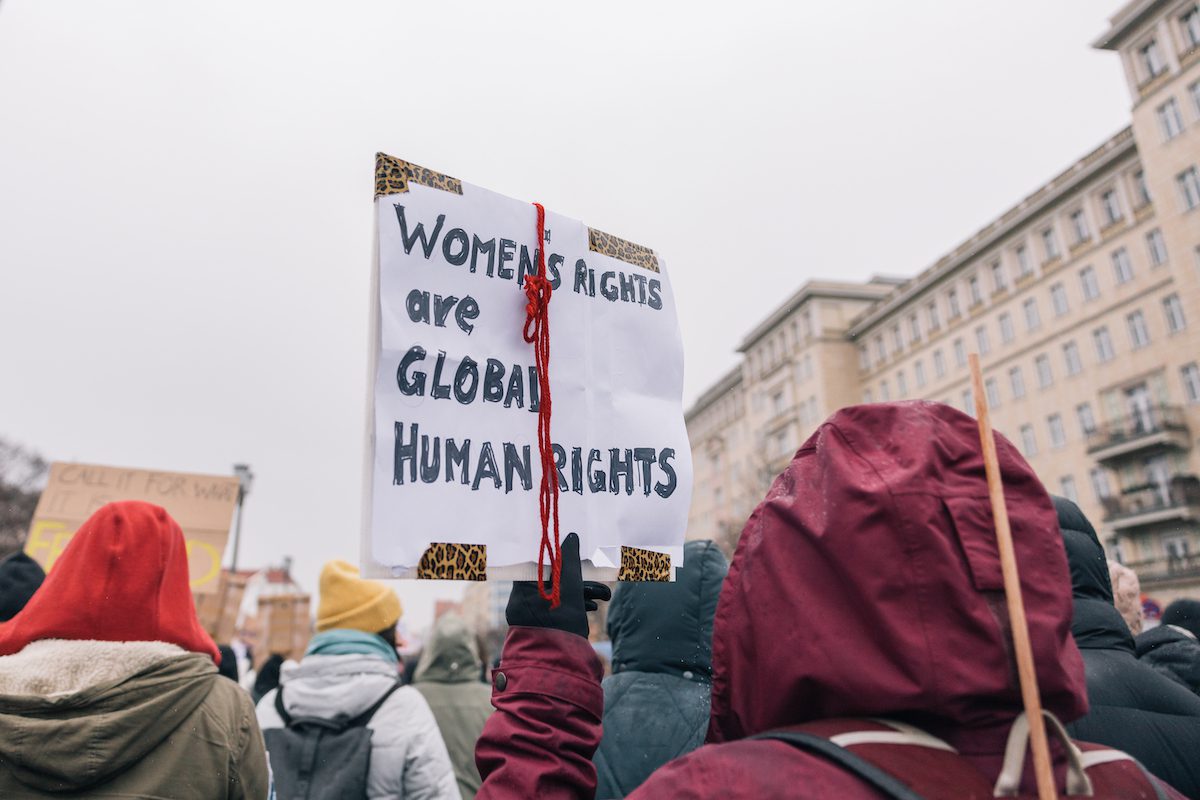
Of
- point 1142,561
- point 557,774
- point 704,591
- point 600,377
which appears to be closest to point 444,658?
point 704,591

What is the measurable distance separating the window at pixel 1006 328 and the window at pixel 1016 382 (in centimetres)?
173

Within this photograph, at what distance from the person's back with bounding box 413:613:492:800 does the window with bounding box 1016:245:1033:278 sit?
4395 centimetres

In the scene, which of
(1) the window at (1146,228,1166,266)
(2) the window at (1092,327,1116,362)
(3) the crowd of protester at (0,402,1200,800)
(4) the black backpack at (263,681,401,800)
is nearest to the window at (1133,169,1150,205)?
(1) the window at (1146,228,1166,266)

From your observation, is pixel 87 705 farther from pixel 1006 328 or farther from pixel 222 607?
pixel 1006 328

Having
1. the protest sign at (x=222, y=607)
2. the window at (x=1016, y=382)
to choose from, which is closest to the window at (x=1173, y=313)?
the window at (x=1016, y=382)

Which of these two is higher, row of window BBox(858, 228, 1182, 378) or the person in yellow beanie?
row of window BBox(858, 228, 1182, 378)

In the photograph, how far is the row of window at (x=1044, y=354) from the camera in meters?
33.9

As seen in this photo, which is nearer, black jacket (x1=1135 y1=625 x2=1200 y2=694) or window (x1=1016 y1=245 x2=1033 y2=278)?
black jacket (x1=1135 y1=625 x2=1200 y2=694)

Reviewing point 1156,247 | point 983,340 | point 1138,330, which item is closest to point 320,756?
point 1138,330

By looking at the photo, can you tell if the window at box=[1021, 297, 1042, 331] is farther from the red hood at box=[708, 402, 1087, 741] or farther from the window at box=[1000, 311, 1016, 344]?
the red hood at box=[708, 402, 1087, 741]

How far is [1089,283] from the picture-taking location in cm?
3828

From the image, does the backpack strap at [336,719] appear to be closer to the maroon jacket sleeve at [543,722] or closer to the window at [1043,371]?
the maroon jacket sleeve at [543,722]

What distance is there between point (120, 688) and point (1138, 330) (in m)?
40.7

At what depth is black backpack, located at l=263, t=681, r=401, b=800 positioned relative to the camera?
123 inches
